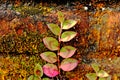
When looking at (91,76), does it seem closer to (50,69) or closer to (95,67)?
(95,67)

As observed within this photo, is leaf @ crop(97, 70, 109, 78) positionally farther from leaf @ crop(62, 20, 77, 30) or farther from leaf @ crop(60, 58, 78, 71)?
leaf @ crop(62, 20, 77, 30)

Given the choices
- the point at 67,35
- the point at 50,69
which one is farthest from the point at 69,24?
the point at 50,69

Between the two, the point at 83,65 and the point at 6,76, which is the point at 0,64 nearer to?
the point at 6,76

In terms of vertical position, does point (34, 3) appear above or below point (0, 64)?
above

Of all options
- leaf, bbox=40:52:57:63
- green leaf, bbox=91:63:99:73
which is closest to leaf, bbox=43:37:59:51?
leaf, bbox=40:52:57:63

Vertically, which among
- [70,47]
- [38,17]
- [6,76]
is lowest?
[6,76]

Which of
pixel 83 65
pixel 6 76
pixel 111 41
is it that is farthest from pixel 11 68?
pixel 111 41
